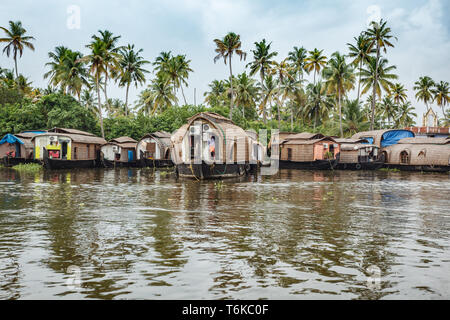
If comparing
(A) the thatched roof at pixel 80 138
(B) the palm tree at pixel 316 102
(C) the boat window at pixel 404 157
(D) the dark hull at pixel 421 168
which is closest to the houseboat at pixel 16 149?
(A) the thatched roof at pixel 80 138

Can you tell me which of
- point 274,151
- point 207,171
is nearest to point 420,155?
point 274,151

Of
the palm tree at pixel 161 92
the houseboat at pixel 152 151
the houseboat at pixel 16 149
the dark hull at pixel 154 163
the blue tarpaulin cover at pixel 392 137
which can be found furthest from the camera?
the palm tree at pixel 161 92

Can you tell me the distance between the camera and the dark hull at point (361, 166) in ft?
104

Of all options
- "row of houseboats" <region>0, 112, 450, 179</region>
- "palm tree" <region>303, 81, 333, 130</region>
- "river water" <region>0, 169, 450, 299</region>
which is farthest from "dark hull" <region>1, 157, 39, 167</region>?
"palm tree" <region>303, 81, 333, 130</region>

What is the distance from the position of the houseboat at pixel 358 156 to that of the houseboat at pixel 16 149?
26175mm

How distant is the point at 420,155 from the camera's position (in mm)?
29781

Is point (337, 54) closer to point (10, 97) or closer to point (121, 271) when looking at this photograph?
point (10, 97)

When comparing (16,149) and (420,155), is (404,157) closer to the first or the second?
(420,155)

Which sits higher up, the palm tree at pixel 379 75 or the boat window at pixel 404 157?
the palm tree at pixel 379 75

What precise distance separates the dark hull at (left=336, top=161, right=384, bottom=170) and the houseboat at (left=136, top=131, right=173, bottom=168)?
15.0m

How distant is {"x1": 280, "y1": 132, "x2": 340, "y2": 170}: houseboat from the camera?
3128 centimetres

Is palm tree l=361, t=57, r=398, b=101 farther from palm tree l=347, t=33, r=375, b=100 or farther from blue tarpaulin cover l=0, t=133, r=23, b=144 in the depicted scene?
blue tarpaulin cover l=0, t=133, r=23, b=144

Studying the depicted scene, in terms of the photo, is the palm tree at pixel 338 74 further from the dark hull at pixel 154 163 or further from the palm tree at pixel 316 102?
the dark hull at pixel 154 163
